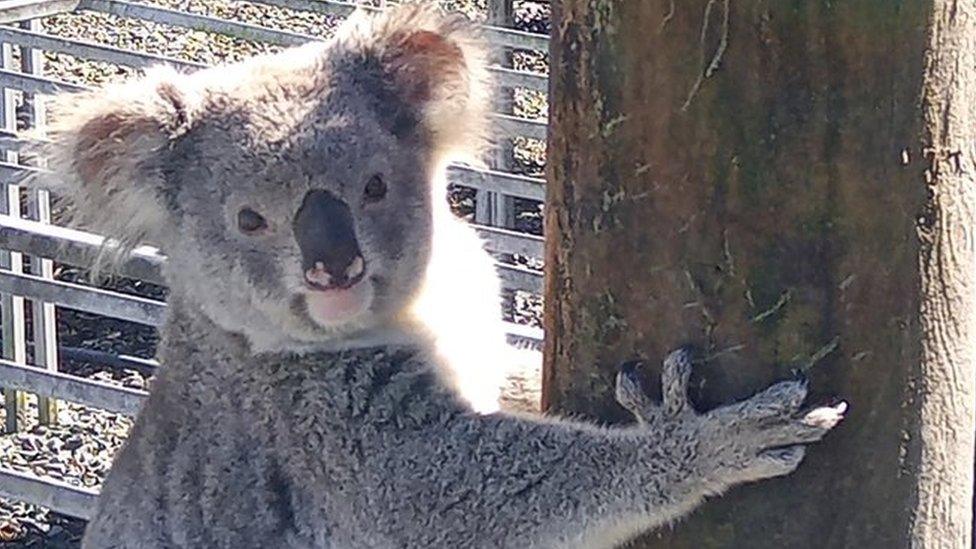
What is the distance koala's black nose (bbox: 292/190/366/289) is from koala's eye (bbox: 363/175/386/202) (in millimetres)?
84

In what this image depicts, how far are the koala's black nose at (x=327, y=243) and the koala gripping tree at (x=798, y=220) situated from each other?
0.52 metres

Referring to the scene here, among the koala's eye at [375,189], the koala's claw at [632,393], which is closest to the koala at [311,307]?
the koala's eye at [375,189]

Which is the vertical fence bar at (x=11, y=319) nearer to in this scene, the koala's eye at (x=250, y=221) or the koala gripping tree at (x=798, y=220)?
the koala's eye at (x=250, y=221)

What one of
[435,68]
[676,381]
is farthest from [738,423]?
[435,68]

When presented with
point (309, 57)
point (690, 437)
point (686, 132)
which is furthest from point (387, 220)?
point (686, 132)

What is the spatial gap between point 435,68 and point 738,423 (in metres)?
0.94

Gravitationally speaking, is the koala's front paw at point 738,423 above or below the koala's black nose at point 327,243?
below

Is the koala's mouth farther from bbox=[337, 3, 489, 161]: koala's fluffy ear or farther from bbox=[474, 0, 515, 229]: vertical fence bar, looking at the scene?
bbox=[474, 0, 515, 229]: vertical fence bar

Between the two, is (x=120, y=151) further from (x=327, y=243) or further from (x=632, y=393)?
(x=632, y=393)

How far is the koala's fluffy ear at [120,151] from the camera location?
2404 mm

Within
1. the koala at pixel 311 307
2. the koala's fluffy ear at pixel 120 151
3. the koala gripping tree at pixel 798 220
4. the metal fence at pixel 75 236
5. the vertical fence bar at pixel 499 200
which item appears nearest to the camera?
the koala gripping tree at pixel 798 220

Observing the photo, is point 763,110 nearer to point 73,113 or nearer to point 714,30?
point 714,30

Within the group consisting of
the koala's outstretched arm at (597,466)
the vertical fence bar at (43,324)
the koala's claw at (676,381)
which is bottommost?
the vertical fence bar at (43,324)

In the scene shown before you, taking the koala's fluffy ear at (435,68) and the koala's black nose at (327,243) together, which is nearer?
the koala's black nose at (327,243)
